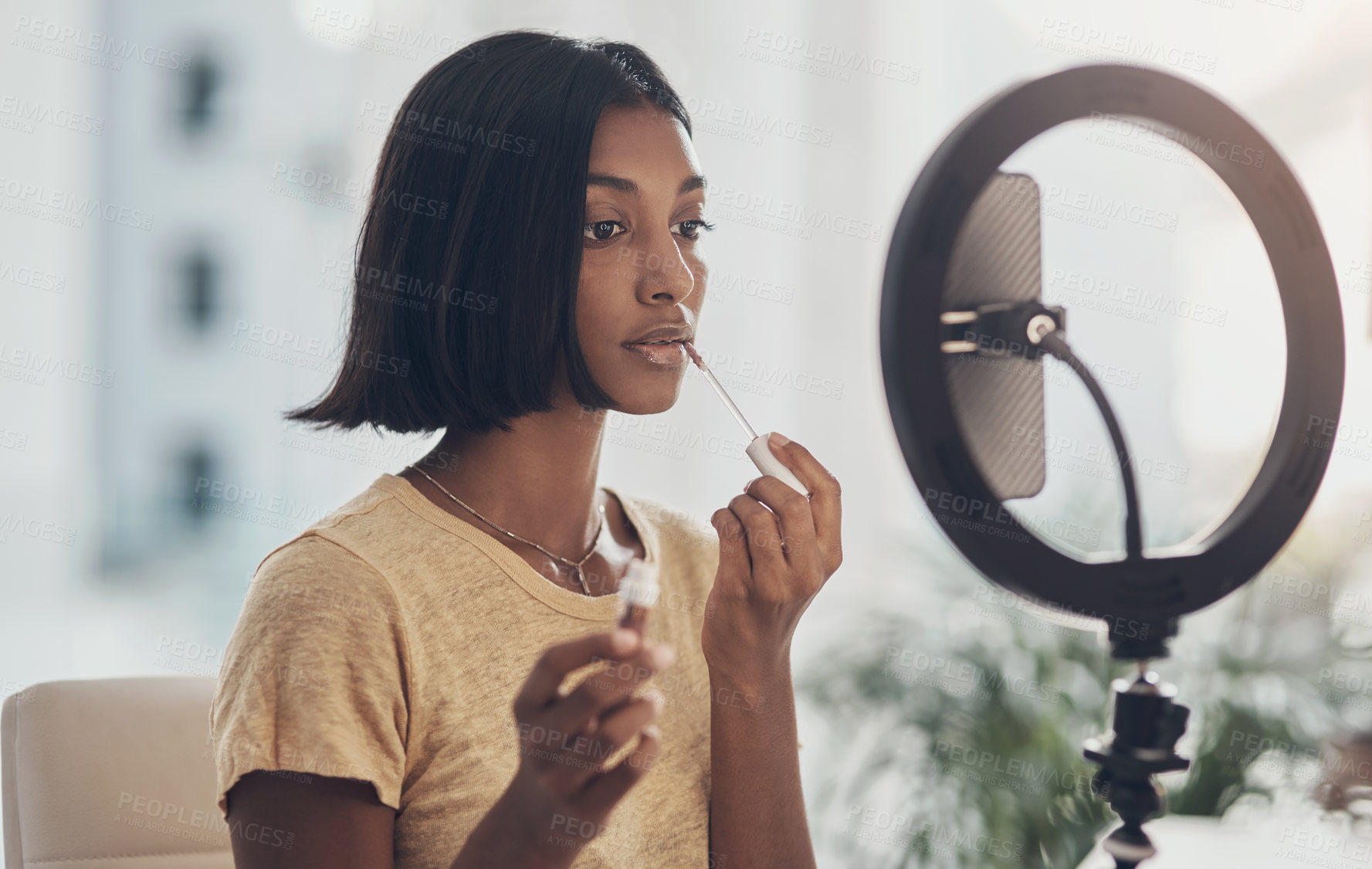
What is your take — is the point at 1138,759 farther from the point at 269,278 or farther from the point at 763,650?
the point at 269,278

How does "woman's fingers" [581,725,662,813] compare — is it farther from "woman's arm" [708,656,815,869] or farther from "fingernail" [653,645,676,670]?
"woman's arm" [708,656,815,869]

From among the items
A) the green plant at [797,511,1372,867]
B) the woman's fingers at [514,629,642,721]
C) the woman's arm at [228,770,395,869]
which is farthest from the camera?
the green plant at [797,511,1372,867]

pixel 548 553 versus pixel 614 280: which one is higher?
pixel 614 280

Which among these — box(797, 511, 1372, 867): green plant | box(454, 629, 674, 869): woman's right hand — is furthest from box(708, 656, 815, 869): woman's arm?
box(797, 511, 1372, 867): green plant

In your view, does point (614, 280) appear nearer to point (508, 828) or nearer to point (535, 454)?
point (535, 454)

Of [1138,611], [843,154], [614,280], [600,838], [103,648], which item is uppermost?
[843,154]

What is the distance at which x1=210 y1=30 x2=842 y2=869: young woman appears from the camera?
2.35ft

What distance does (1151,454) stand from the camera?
197cm

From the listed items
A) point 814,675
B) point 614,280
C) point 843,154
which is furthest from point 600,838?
point 843,154

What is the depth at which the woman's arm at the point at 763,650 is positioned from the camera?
761mm

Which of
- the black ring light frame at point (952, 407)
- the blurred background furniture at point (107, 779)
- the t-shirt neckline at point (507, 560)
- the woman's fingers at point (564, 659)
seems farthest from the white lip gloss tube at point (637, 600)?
the blurred background furniture at point (107, 779)

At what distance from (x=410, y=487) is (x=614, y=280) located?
0.78 ft

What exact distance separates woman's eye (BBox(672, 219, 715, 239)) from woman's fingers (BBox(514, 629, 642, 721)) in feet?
1.51

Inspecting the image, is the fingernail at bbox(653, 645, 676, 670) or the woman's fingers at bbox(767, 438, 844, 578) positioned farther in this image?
the woman's fingers at bbox(767, 438, 844, 578)
